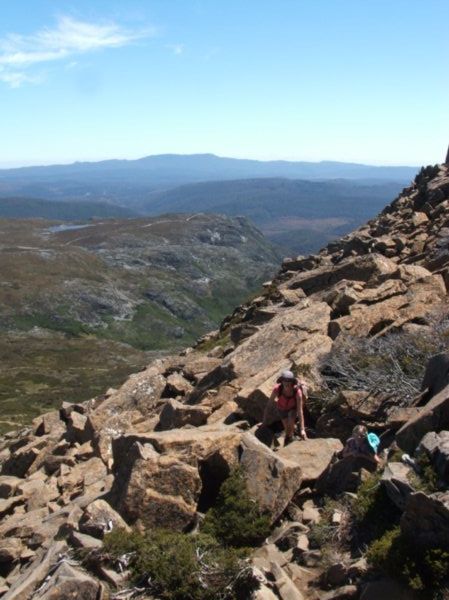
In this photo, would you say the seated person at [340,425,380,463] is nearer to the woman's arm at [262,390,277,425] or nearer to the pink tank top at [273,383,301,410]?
the pink tank top at [273,383,301,410]

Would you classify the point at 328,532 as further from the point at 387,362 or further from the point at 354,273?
the point at 354,273

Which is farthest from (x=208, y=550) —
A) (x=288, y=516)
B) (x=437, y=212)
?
(x=437, y=212)

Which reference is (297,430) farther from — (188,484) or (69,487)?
(69,487)

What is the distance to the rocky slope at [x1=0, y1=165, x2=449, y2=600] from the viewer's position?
9.90m

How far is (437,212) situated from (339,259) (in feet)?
24.1

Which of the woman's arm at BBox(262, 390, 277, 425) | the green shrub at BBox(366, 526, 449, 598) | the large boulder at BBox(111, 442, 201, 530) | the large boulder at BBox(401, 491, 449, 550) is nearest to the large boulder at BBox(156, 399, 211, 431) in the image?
the woman's arm at BBox(262, 390, 277, 425)

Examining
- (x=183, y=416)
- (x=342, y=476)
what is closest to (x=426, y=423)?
(x=342, y=476)

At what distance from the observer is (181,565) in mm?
9883

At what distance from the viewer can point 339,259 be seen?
44406 mm

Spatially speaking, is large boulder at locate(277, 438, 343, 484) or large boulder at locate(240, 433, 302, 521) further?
large boulder at locate(277, 438, 343, 484)

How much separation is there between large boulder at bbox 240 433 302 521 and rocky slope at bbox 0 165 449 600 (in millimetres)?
22

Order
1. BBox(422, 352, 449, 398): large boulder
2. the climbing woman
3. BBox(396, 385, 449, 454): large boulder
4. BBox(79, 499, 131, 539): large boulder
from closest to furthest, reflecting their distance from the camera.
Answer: BBox(396, 385, 449, 454): large boulder < BBox(79, 499, 131, 539): large boulder < BBox(422, 352, 449, 398): large boulder < the climbing woman

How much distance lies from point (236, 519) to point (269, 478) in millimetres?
1144

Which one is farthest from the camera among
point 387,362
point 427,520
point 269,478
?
point 387,362
